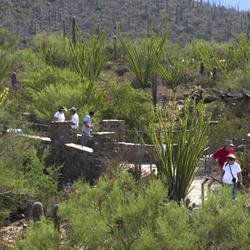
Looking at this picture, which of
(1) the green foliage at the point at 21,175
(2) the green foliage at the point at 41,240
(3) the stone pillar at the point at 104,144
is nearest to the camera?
(2) the green foliage at the point at 41,240

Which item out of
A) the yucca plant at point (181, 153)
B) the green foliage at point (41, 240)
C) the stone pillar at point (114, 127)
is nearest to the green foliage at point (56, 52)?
the stone pillar at point (114, 127)

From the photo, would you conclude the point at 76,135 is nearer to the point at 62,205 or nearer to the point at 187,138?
the point at 187,138

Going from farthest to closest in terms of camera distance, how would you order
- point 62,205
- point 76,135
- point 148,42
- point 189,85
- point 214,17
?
point 214,17
point 189,85
point 148,42
point 76,135
point 62,205

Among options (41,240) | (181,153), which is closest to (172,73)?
(181,153)

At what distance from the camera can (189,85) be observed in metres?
30.8

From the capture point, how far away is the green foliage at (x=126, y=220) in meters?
8.04

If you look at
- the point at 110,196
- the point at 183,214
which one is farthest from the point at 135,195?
the point at 183,214

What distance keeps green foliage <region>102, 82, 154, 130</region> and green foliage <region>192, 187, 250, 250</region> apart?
11.9 m

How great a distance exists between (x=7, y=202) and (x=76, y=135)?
3688 millimetres

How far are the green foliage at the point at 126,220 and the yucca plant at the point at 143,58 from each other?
59.1 ft

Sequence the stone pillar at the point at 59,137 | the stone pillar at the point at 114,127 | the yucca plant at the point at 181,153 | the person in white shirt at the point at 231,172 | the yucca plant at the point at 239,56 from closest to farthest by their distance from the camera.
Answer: the person in white shirt at the point at 231,172 < the yucca plant at the point at 181,153 < the stone pillar at the point at 59,137 < the stone pillar at the point at 114,127 < the yucca plant at the point at 239,56

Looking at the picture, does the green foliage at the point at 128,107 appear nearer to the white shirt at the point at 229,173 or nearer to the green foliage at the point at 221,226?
the white shirt at the point at 229,173

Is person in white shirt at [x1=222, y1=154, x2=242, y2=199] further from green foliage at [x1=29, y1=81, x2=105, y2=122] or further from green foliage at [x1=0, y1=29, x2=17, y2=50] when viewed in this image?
green foliage at [x1=0, y1=29, x2=17, y2=50]

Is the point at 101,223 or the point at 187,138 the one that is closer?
the point at 101,223
